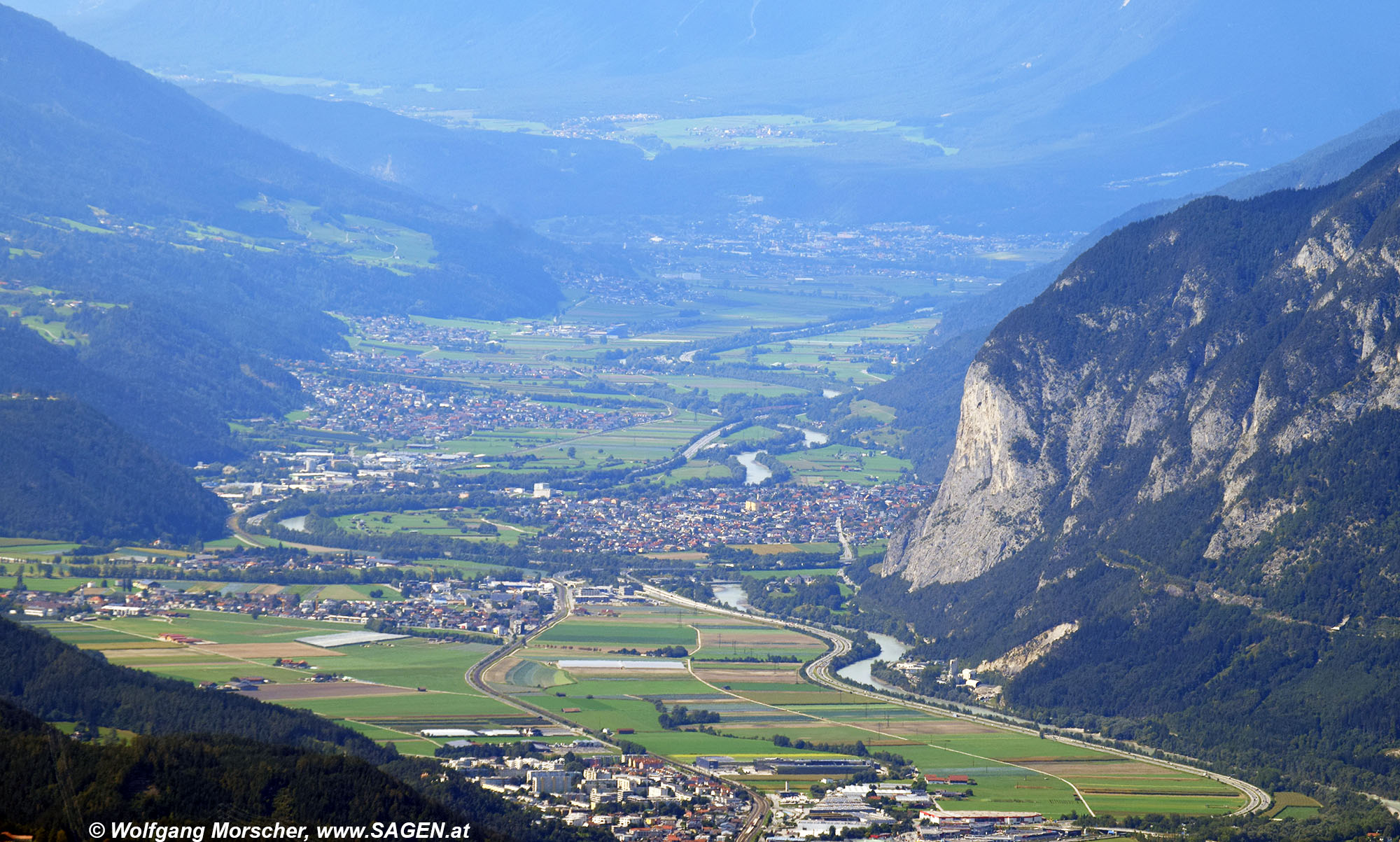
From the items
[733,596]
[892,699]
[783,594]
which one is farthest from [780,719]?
[733,596]

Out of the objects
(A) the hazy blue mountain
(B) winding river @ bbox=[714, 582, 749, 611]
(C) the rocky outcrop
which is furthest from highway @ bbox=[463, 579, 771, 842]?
(A) the hazy blue mountain

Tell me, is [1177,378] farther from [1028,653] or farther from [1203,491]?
[1028,653]

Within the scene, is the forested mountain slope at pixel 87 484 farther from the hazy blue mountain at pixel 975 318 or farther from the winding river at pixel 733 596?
the hazy blue mountain at pixel 975 318

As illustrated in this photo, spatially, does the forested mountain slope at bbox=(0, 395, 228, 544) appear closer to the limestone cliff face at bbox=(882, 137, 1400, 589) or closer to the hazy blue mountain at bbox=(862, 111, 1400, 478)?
the limestone cliff face at bbox=(882, 137, 1400, 589)

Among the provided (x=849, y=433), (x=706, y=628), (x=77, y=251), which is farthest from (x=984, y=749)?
(x=77, y=251)

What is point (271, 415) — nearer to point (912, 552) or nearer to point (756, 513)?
point (756, 513)

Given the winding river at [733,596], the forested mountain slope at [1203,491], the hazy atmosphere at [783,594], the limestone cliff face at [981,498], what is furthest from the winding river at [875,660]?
the winding river at [733,596]
